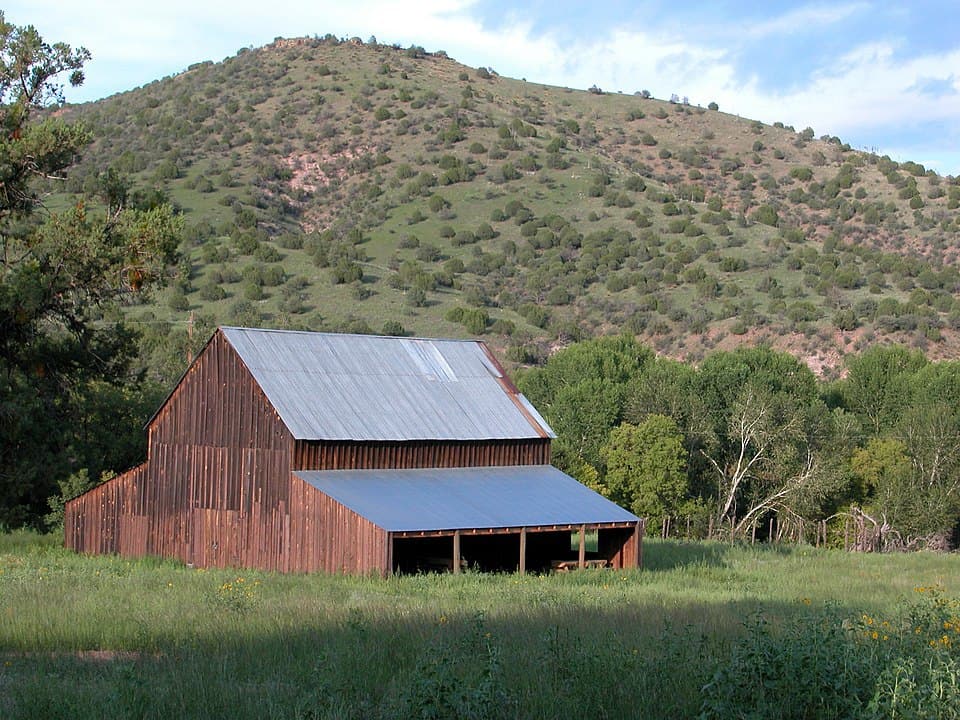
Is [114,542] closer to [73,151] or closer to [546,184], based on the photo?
[73,151]

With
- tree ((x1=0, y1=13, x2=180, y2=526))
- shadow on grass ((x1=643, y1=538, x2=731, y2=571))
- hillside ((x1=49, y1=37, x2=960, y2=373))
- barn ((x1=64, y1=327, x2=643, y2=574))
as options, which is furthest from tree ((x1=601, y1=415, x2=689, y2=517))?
tree ((x1=0, y1=13, x2=180, y2=526))

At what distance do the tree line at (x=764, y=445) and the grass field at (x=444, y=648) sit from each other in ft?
79.8

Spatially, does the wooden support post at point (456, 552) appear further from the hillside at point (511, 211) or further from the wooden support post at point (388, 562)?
the hillside at point (511, 211)

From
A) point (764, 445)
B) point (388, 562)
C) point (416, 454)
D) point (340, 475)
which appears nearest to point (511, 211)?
point (764, 445)

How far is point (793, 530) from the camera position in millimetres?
54438

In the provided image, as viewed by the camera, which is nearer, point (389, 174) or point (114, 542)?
point (114, 542)

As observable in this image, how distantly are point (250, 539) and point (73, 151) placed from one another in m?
12.0

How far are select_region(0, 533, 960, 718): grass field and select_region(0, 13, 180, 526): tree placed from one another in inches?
340

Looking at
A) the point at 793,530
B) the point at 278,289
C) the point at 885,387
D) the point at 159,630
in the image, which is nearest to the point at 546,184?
the point at 278,289

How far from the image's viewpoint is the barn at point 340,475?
30.3 meters

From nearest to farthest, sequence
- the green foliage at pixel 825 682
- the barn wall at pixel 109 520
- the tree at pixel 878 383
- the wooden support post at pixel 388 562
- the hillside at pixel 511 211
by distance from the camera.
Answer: the green foliage at pixel 825 682, the wooden support post at pixel 388 562, the barn wall at pixel 109 520, the tree at pixel 878 383, the hillside at pixel 511 211

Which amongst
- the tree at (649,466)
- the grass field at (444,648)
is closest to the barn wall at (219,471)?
the grass field at (444,648)

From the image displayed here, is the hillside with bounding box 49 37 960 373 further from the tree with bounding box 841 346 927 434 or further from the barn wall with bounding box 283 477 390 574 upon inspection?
the barn wall with bounding box 283 477 390 574

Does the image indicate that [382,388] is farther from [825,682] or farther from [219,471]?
[825,682]
